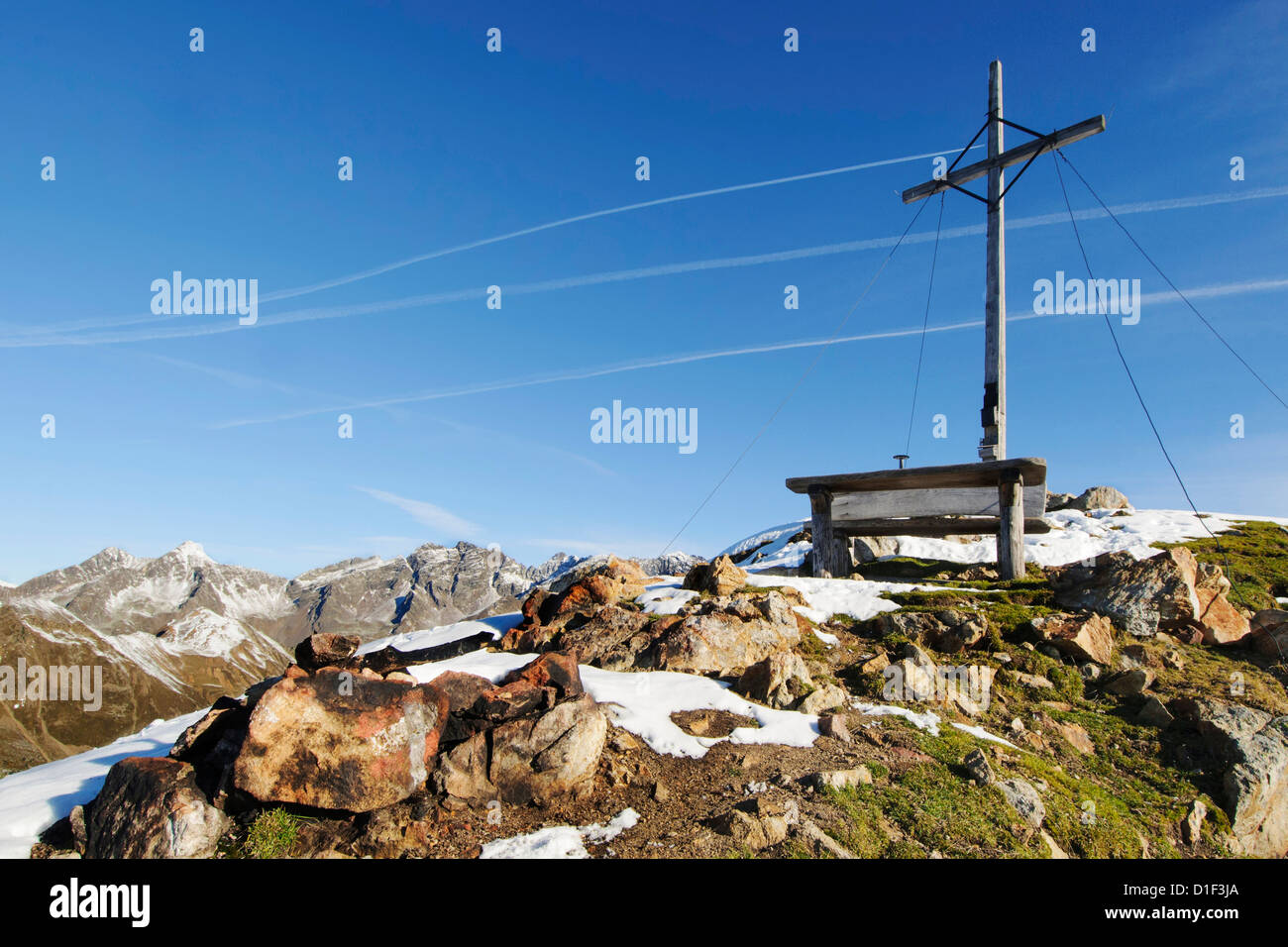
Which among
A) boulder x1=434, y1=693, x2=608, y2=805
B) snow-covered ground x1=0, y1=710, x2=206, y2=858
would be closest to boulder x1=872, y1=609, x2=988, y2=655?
boulder x1=434, y1=693, x2=608, y2=805

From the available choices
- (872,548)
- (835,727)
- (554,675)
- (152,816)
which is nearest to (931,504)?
(872,548)

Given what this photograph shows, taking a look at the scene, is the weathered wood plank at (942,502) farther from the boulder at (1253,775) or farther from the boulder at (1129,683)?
the boulder at (1253,775)

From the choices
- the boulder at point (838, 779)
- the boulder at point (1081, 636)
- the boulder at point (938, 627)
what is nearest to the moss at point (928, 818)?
the boulder at point (838, 779)

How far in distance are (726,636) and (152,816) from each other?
348 inches

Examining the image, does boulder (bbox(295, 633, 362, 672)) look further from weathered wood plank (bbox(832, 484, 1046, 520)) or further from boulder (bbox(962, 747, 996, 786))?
weathered wood plank (bbox(832, 484, 1046, 520))

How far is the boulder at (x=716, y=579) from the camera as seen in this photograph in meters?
16.8

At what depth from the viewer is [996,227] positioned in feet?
67.2

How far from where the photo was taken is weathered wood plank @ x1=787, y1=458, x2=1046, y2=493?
58.7 feet

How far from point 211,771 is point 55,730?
18881 cm

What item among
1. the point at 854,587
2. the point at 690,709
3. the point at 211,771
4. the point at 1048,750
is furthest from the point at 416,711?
the point at 854,587

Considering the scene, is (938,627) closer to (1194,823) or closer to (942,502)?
(1194,823)

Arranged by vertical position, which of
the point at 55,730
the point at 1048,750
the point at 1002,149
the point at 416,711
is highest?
the point at 1002,149
